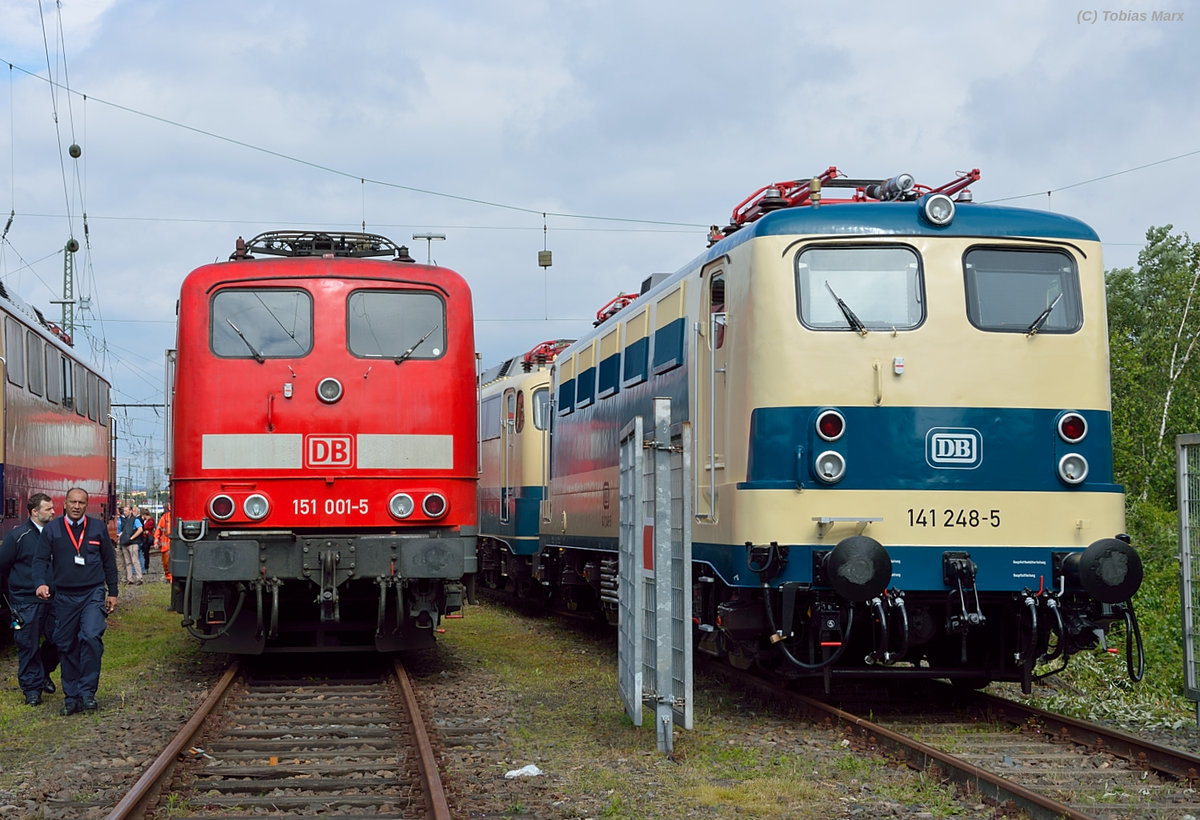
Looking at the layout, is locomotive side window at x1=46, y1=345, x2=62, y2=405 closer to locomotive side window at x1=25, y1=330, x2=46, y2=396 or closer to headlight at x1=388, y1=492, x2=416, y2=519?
locomotive side window at x1=25, y1=330, x2=46, y2=396

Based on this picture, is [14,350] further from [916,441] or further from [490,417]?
[490,417]

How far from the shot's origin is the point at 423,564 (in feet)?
37.3

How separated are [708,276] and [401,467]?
3307 mm

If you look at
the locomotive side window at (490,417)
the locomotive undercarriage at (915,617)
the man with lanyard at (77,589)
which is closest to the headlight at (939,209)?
the locomotive undercarriage at (915,617)

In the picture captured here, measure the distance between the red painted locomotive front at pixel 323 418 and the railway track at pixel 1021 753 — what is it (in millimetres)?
3517

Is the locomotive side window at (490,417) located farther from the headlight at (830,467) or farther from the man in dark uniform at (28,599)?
the headlight at (830,467)

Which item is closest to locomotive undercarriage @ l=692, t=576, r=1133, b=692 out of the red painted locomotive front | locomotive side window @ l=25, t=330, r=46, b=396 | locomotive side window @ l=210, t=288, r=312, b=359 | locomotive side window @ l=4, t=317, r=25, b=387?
the red painted locomotive front

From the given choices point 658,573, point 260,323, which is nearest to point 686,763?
point 658,573

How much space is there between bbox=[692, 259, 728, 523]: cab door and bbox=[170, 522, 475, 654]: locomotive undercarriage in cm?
241

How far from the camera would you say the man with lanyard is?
10.5 m

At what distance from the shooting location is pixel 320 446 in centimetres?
1162

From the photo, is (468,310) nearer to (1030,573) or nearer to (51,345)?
(1030,573)

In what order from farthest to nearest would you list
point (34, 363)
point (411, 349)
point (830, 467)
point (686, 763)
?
point (34, 363)
point (411, 349)
point (830, 467)
point (686, 763)

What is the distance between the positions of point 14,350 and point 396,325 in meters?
4.81
